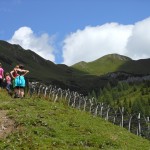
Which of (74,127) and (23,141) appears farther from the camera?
(74,127)

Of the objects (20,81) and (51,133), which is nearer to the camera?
(51,133)

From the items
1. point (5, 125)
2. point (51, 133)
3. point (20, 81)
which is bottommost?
point (51, 133)

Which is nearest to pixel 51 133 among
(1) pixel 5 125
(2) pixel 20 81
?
(1) pixel 5 125

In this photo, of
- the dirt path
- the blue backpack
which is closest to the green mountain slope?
the dirt path

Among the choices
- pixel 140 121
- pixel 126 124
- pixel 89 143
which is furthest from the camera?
pixel 126 124

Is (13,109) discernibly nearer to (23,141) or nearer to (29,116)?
(29,116)

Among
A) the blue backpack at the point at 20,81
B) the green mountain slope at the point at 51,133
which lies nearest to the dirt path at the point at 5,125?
the green mountain slope at the point at 51,133

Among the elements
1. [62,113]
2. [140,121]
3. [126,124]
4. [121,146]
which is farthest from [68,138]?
[126,124]

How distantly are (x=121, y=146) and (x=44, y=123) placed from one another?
486 cm

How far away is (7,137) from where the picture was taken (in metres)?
21.6

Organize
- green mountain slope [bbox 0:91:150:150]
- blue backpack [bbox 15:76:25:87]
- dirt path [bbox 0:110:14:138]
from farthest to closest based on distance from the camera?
blue backpack [bbox 15:76:25:87], dirt path [bbox 0:110:14:138], green mountain slope [bbox 0:91:150:150]

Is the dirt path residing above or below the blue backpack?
below

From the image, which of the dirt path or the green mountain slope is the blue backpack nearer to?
the green mountain slope

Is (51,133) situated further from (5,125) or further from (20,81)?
(20,81)
